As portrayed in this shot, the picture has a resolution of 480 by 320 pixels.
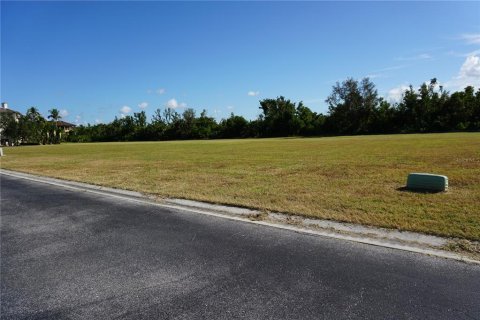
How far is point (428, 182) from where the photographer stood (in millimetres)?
8695

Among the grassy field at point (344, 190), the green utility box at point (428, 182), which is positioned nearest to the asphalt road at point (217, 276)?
the grassy field at point (344, 190)

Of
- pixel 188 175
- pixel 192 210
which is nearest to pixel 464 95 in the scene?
pixel 188 175

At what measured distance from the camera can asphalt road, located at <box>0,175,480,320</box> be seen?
12.0ft

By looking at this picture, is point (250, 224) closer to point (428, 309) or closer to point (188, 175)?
point (428, 309)

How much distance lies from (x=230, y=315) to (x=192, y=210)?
4.63 meters

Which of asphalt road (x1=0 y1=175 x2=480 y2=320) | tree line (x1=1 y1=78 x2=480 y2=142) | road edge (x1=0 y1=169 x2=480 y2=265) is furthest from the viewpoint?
tree line (x1=1 y1=78 x2=480 y2=142)

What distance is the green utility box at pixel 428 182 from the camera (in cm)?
853

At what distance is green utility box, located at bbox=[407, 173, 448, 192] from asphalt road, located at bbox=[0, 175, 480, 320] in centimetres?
441

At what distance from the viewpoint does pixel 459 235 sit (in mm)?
5531

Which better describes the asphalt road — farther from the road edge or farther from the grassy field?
the grassy field

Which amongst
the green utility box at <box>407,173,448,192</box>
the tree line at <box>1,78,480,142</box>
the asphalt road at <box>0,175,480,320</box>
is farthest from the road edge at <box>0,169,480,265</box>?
the tree line at <box>1,78,480,142</box>

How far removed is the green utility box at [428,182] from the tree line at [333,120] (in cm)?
6097

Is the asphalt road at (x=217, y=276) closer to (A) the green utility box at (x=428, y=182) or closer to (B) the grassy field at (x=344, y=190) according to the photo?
(B) the grassy field at (x=344, y=190)

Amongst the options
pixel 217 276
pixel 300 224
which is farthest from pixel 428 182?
pixel 217 276
